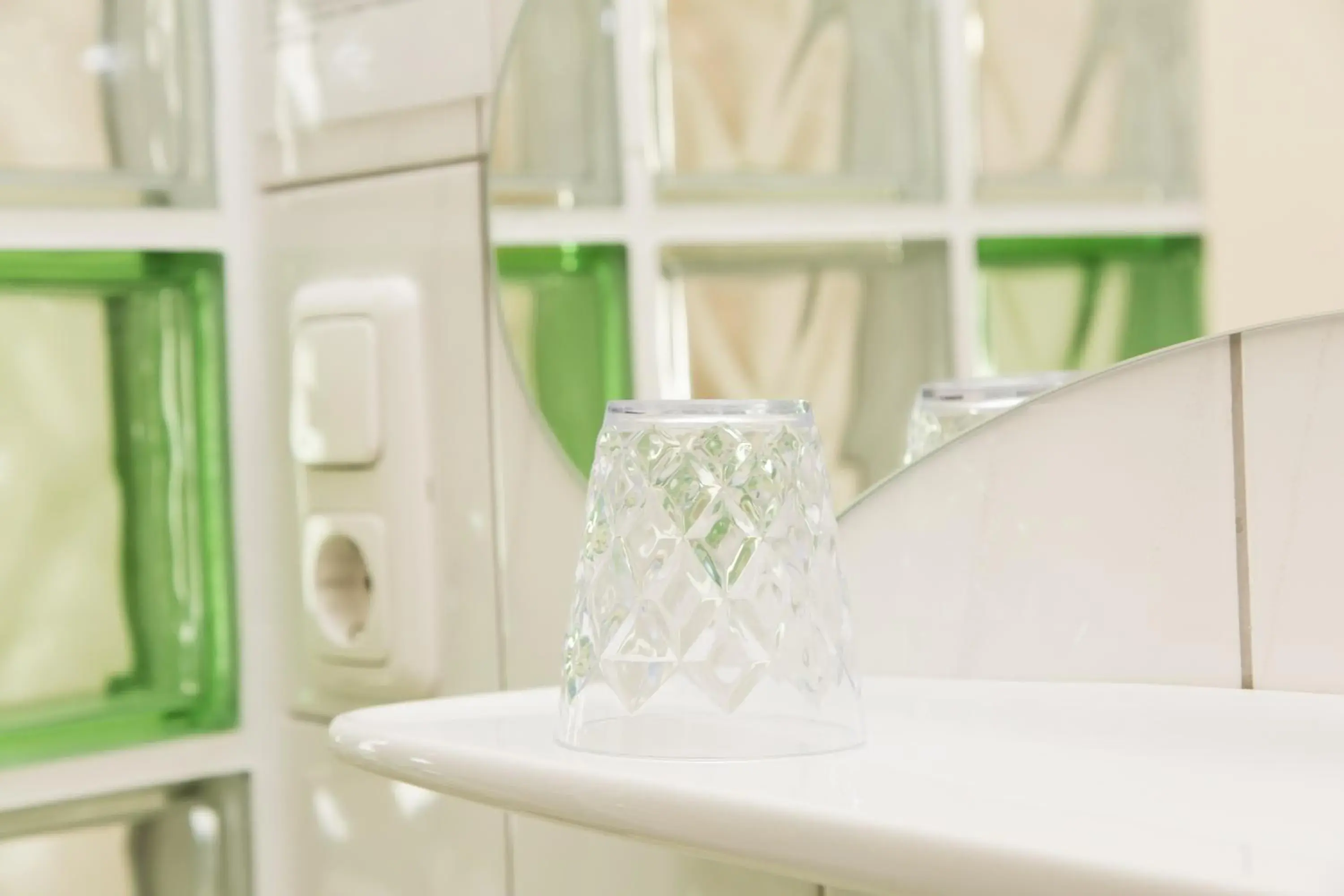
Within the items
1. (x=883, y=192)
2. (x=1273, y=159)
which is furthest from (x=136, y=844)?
(x=1273, y=159)

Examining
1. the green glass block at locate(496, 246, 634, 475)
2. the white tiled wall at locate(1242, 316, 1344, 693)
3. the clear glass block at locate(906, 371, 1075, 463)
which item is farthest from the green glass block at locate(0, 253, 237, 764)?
the white tiled wall at locate(1242, 316, 1344, 693)

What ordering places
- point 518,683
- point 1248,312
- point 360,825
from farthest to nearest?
1. point 360,825
2. point 518,683
3. point 1248,312

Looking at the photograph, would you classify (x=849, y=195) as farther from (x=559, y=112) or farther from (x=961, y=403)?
(x=559, y=112)

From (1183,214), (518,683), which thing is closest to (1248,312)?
(1183,214)

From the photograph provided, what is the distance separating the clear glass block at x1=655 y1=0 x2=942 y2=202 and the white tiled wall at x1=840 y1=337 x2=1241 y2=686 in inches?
4.1

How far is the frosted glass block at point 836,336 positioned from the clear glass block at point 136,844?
44 cm

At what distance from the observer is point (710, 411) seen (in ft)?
1.87

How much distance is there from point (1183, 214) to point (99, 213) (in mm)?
626

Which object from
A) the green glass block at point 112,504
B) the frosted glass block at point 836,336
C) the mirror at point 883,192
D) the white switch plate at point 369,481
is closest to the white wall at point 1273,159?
the mirror at point 883,192

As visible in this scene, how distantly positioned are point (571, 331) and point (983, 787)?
0.38 m

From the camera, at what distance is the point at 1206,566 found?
557mm

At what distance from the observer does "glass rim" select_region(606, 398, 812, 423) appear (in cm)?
57

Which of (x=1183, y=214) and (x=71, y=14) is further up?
(x=71, y=14)

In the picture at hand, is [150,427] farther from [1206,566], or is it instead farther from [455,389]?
[1206,566]
